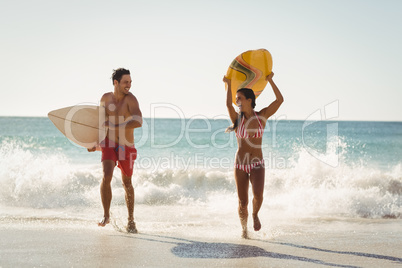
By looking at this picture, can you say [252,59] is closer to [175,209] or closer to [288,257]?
[288,257]

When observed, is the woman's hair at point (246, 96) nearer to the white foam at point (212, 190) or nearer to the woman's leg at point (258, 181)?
the woman's leg at point (258, 181)

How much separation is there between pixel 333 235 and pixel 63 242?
3.35m

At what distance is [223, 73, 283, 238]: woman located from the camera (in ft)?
16.5

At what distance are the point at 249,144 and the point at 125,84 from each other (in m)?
1.77

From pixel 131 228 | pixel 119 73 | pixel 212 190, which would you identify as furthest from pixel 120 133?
pixel 212 190

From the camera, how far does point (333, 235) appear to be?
18.2ft

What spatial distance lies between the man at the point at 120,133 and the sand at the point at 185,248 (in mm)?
553

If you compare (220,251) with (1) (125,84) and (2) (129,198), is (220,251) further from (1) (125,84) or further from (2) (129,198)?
(1) (125,84)

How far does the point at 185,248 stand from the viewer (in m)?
4.72

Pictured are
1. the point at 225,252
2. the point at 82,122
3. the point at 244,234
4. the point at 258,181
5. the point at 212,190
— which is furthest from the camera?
the point at 212,190

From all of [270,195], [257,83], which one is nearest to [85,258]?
[257,83]

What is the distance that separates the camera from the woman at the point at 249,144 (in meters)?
5.03

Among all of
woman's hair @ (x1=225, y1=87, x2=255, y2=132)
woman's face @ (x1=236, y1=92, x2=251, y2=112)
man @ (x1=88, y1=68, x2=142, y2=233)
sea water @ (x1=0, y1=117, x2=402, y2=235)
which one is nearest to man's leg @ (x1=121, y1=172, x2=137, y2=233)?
man @ (x1=88, y1=68, x2=142, y2=233)

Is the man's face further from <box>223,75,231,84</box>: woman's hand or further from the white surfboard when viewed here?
<box>223,75,231,84</box>: woman's hand
